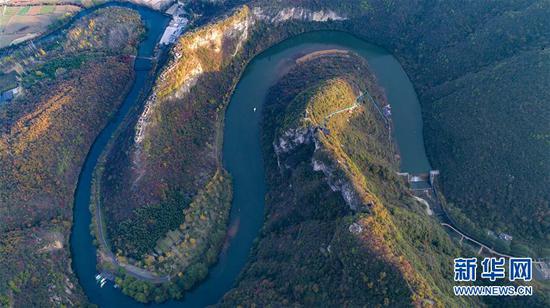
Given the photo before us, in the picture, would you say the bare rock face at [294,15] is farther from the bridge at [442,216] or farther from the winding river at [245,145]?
the bridge at [442,216]

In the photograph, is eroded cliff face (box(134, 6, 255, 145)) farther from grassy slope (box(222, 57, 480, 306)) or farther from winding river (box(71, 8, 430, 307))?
grassy slope (box(222, 57, 480, 306))

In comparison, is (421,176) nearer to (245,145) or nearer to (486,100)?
(486,100)

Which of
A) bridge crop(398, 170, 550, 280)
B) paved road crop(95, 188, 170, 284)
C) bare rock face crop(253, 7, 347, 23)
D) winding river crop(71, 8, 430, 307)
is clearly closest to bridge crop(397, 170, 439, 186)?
bridge crop(398, 170, 550, 280)

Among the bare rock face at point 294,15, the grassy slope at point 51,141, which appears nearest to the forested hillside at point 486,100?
the bare rock face at point 294,15

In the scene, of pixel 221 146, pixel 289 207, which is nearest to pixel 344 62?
pixel 221 146

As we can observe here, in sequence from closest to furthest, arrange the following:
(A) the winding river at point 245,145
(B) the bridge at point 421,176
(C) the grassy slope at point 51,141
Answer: (C) the grassy slope at point 51,141 < (A) the winding river at point 245,145 < (B) the bridge at point 421,176

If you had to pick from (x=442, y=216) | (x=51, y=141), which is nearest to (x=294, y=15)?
(x=442, y=216)
